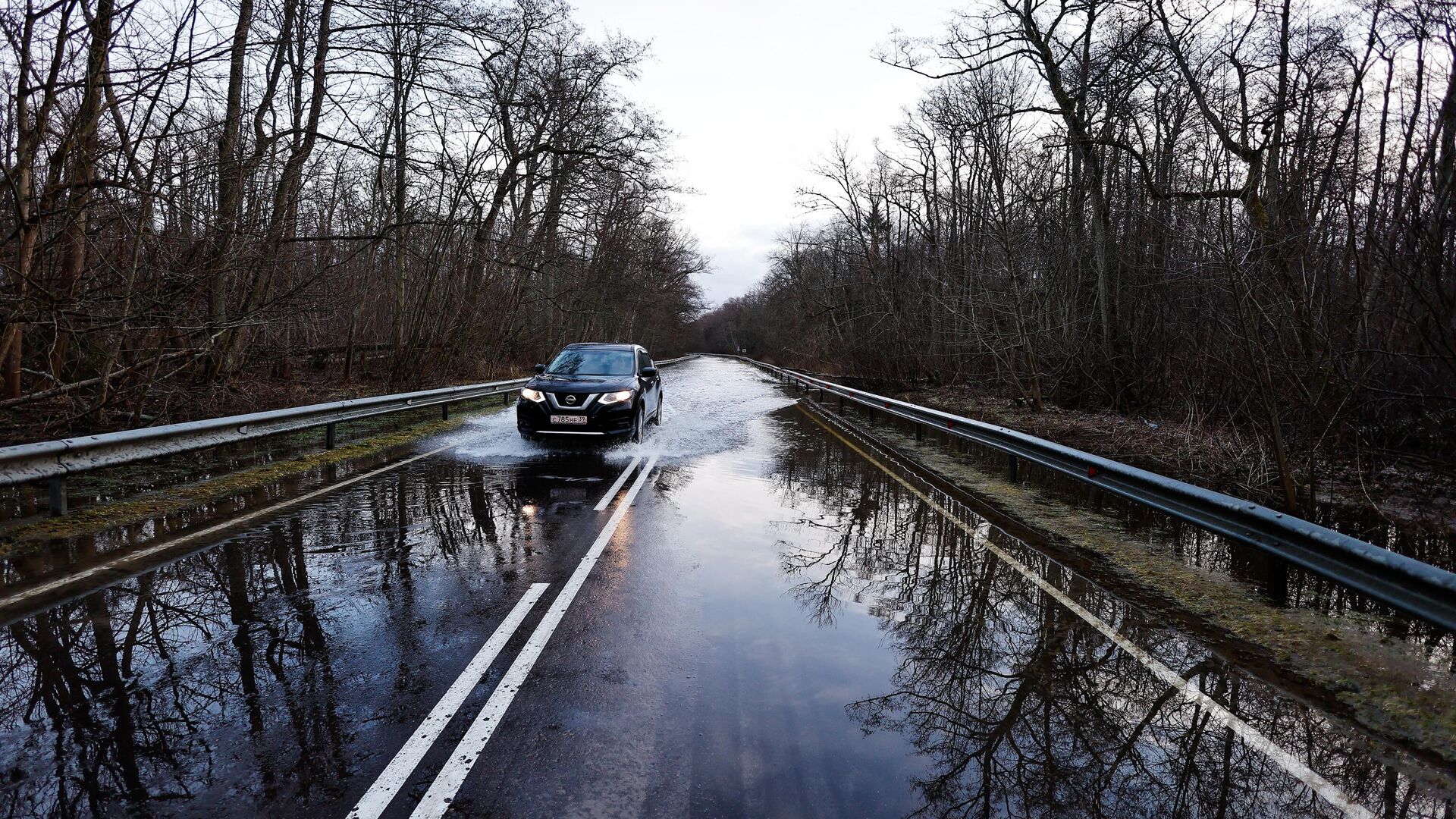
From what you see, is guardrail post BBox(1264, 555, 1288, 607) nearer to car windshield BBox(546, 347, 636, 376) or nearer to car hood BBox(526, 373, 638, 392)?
car hood BBox(526, 373, 638, 392)

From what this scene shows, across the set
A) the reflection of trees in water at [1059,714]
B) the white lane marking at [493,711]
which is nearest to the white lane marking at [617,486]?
the white lane marking at [493,711]

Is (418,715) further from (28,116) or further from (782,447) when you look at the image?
(782,447)

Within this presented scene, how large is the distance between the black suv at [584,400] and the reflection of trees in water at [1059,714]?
7217 millimetres

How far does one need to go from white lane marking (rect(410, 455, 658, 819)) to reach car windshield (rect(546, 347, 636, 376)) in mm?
8333

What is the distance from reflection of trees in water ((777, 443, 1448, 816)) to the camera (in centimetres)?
295

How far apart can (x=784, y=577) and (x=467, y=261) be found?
20479 millimetres

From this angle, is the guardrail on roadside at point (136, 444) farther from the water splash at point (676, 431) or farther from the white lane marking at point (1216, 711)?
the white lane marking at point (1216, 711)

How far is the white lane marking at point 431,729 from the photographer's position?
281cm

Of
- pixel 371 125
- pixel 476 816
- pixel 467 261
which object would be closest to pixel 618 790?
pixel 476 816

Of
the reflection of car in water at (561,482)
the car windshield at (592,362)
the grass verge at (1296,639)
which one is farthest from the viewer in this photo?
the car windshield at (592,362)

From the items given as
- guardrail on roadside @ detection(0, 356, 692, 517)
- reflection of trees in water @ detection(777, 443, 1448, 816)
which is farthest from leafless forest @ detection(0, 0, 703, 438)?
reflection of trees in water @ detection(777, 443, 1448, 816)

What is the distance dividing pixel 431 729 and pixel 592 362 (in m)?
11.5

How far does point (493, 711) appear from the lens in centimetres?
354

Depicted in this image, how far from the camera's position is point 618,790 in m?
2.93
